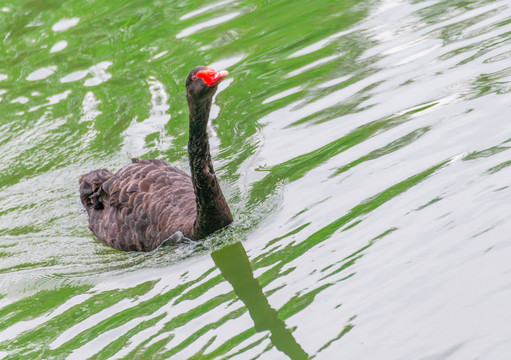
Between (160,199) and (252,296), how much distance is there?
5.59 feet

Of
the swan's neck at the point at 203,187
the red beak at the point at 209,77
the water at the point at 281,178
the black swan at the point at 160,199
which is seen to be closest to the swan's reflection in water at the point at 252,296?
the water at the point at 281,178

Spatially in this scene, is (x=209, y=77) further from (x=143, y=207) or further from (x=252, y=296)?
(x=143, y=207)

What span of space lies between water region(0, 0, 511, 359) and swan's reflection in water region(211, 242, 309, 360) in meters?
0.01

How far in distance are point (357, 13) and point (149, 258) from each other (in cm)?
475

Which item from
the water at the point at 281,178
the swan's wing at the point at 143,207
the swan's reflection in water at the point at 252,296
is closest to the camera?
the swan's reflection in water at the point at 252,296

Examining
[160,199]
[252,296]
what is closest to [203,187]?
[160,199]

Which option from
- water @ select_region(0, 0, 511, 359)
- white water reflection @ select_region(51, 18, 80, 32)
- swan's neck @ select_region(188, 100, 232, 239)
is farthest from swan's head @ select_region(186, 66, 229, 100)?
white water reflection @ select_region(51, 18, 80, 32)

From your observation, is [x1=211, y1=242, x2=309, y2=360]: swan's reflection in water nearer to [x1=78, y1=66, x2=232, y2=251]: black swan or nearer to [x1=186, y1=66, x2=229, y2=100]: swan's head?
[x1=78, y1=66, x2=232, y2=251]: black swan

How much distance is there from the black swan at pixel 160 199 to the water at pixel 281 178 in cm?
15

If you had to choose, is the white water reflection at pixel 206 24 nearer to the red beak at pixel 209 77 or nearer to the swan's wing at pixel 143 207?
the swan's wing at pixel 143 207

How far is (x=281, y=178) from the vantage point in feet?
23.1

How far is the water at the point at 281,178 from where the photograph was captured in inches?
193

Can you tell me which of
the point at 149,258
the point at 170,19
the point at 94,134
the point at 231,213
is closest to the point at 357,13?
the point at 170,19

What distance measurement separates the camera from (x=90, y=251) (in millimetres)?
7070
